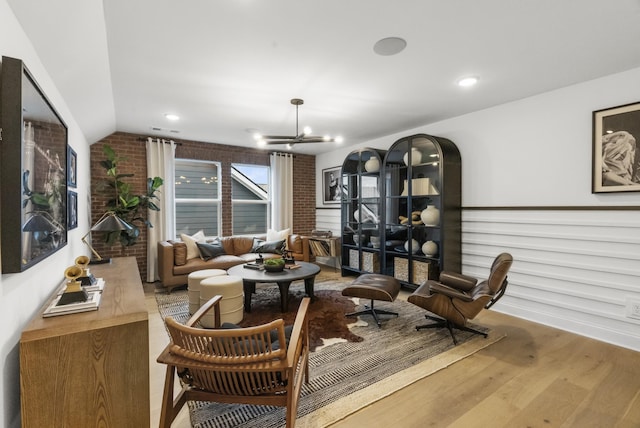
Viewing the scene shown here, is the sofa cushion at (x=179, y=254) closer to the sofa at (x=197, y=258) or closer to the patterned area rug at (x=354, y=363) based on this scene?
the sofa at (x=197, y=258)

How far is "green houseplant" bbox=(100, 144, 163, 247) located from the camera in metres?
4.02

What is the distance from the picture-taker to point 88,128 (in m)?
3.53

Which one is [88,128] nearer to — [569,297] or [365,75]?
[365,75]

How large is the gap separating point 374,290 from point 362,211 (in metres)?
2.18

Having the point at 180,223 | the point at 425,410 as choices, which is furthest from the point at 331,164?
the point at 425,410

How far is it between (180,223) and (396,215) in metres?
3.70

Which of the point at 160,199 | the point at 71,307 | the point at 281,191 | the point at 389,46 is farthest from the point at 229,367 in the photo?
the point at 281,191

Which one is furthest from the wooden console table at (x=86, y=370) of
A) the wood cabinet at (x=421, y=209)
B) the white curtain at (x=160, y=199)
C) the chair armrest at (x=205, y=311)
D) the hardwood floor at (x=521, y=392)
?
the white curtain at (x=160, y=199)

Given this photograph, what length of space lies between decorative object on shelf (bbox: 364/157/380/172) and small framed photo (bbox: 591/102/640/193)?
2.47 m

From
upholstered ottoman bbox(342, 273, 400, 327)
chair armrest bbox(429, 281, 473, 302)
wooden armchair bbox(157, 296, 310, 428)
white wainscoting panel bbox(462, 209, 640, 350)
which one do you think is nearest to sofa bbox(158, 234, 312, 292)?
upholstered ottoman bbox(342, 273, 400, 327)

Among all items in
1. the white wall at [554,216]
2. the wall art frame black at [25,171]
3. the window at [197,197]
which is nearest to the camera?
the wall art frame black at [25,171]

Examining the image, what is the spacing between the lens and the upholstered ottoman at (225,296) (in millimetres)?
2924

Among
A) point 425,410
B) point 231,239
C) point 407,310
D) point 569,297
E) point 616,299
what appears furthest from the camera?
point 231,239

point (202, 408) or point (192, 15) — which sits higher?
point (192, 15)
